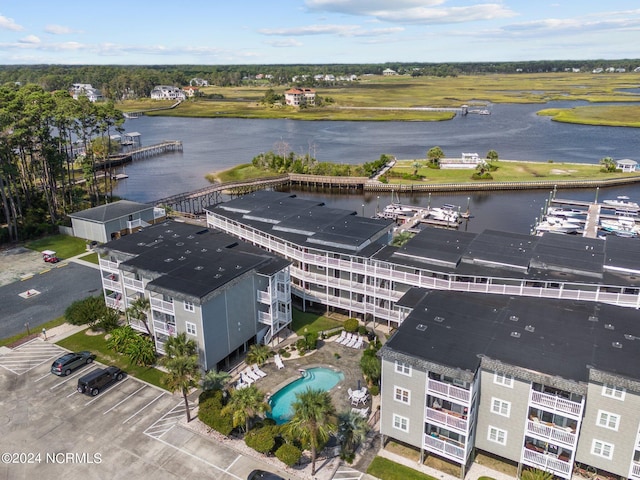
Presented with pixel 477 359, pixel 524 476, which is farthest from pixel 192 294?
pixel 524 476

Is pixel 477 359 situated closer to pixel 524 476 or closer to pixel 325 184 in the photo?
pixel 524 476

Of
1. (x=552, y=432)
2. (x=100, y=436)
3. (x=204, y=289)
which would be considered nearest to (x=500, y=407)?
(x=552, y=432)

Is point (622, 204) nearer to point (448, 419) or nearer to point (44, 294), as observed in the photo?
point (448, 419)

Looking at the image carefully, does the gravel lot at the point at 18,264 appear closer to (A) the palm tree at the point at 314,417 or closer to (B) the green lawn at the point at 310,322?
(B) the green lawn at the point at 310,322

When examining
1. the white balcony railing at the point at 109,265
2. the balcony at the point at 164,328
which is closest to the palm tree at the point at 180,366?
the balcony at the point at 164,328

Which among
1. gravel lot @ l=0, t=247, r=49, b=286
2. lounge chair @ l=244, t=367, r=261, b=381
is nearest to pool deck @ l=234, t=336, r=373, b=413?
lounge chair @ l=244, t=367, r=261, b=381

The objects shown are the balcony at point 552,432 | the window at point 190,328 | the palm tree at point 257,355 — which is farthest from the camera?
the palm tree at point 257,355

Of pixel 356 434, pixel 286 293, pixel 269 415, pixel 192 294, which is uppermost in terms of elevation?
pixel 192 294
